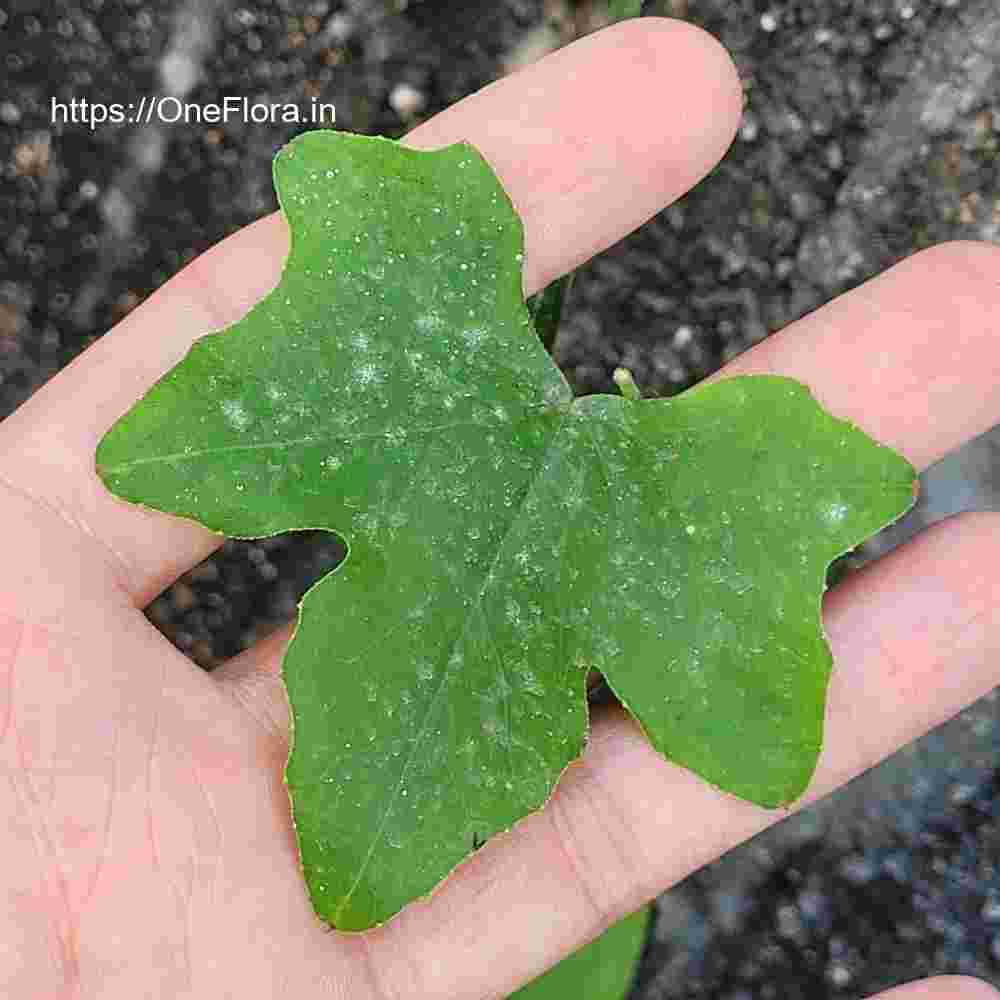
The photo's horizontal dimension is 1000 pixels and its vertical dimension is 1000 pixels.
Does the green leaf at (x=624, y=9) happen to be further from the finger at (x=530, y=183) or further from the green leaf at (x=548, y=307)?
the green leaf at (x=548, y=307)

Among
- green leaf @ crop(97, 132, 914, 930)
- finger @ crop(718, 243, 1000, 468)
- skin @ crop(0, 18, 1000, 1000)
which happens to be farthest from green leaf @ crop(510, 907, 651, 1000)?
finger @ crop(718, 243, 1000, 468)

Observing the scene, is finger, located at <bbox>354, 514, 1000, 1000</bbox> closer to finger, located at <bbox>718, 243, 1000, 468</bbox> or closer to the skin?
the skin

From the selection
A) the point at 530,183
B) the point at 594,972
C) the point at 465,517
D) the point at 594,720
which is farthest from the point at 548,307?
the point at 594,972

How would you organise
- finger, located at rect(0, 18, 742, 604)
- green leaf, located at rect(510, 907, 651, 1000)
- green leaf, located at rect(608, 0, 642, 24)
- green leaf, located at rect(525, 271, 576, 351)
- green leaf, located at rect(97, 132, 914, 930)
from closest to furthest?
green leaf, located at rect(97, 132, 914, 930) → finger, located at rect(0, 18, 742, 604) → green leaf, located at rect(525, 271, 576, 351) → green leaf, located at rect(510, 907, 651, 1000) → green leaf, located at rect(608, 0, 642, 24)

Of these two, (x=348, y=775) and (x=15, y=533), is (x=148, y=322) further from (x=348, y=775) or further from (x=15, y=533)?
(x=348, y=775)

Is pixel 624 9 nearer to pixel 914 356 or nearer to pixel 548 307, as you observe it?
pixel 548 307

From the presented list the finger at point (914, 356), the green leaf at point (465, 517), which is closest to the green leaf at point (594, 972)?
the green leaf at point (465, 517)
